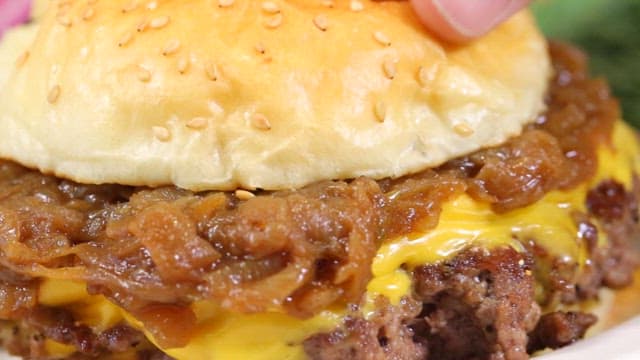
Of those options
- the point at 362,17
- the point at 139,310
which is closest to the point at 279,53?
the point at 362,17

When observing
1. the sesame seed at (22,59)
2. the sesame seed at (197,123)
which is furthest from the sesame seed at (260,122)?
the sesame seed at (22,59)

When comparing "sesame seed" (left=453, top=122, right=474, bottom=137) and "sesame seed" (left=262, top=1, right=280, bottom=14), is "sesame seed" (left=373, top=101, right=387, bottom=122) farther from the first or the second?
"sesame seed" (left=262, top=1, right=280, bottom=14)

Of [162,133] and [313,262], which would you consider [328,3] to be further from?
[313,262]

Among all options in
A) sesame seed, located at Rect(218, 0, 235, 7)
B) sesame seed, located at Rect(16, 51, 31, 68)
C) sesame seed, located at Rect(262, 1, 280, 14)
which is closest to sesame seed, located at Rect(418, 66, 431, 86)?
sesame seed, located at Rect(262, 1, 280, 14)

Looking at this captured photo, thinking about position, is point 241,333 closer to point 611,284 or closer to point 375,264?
point 375,264

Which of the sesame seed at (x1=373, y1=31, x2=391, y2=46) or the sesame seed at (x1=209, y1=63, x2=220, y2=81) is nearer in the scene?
the sesame seed at (x1=209, y1=63, x2=220, y2=81)
